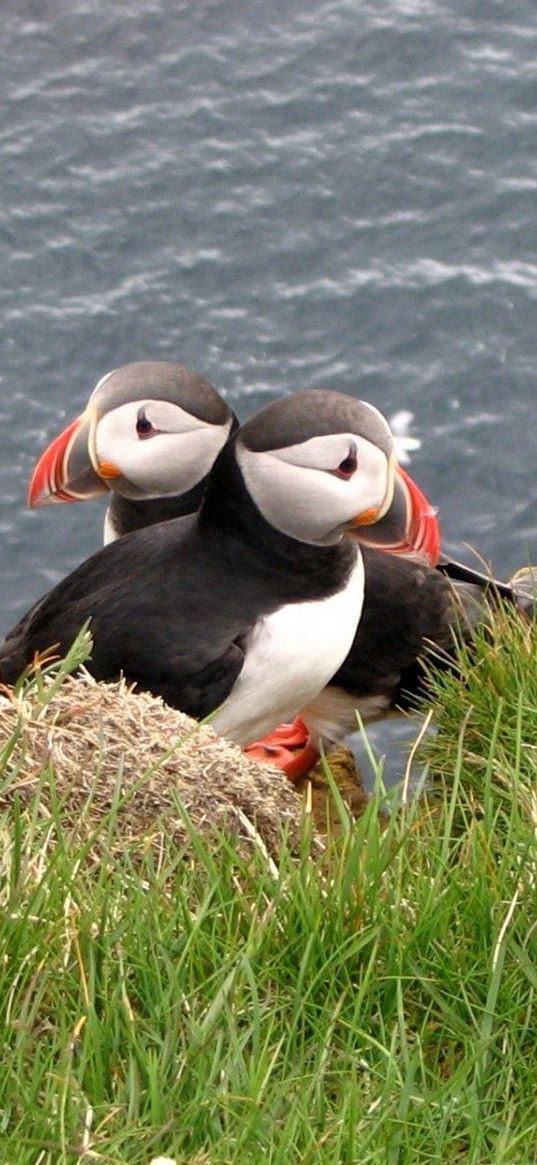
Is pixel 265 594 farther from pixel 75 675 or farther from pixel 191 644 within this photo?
pixel 75 675

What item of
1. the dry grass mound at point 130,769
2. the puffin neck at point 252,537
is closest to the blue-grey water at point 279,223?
the puffin neck at point 252,537

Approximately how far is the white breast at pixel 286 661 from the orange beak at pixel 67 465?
34.7 inches

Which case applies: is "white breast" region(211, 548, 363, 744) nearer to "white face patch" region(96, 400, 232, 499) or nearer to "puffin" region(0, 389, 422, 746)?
"puffin" region(0, 389, 422, 746)

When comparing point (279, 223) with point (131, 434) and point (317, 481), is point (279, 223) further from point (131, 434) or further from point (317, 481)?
point (317, 481)

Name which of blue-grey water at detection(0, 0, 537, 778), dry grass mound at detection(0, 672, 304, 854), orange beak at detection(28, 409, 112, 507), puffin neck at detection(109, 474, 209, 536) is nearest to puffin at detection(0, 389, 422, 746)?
orange beak at detection(28, 409, 112, 507)

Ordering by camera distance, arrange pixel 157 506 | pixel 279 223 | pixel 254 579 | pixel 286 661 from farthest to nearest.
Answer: pixel 279 223, pixel 157 506, pixel 254 579, pixel 286 661

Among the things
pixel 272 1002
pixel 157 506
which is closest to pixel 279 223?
pixel 157 506

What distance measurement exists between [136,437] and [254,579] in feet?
2.33

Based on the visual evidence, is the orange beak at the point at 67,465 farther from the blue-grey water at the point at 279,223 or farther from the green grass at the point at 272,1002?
the blue-grey water at the point at 279,223

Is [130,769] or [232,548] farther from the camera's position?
[232,548]

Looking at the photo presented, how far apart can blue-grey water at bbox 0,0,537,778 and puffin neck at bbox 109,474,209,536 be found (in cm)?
300

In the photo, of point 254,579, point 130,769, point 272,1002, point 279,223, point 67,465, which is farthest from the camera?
point 279,223

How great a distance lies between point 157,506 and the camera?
6461 mm

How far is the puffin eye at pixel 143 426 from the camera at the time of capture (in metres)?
6.06
